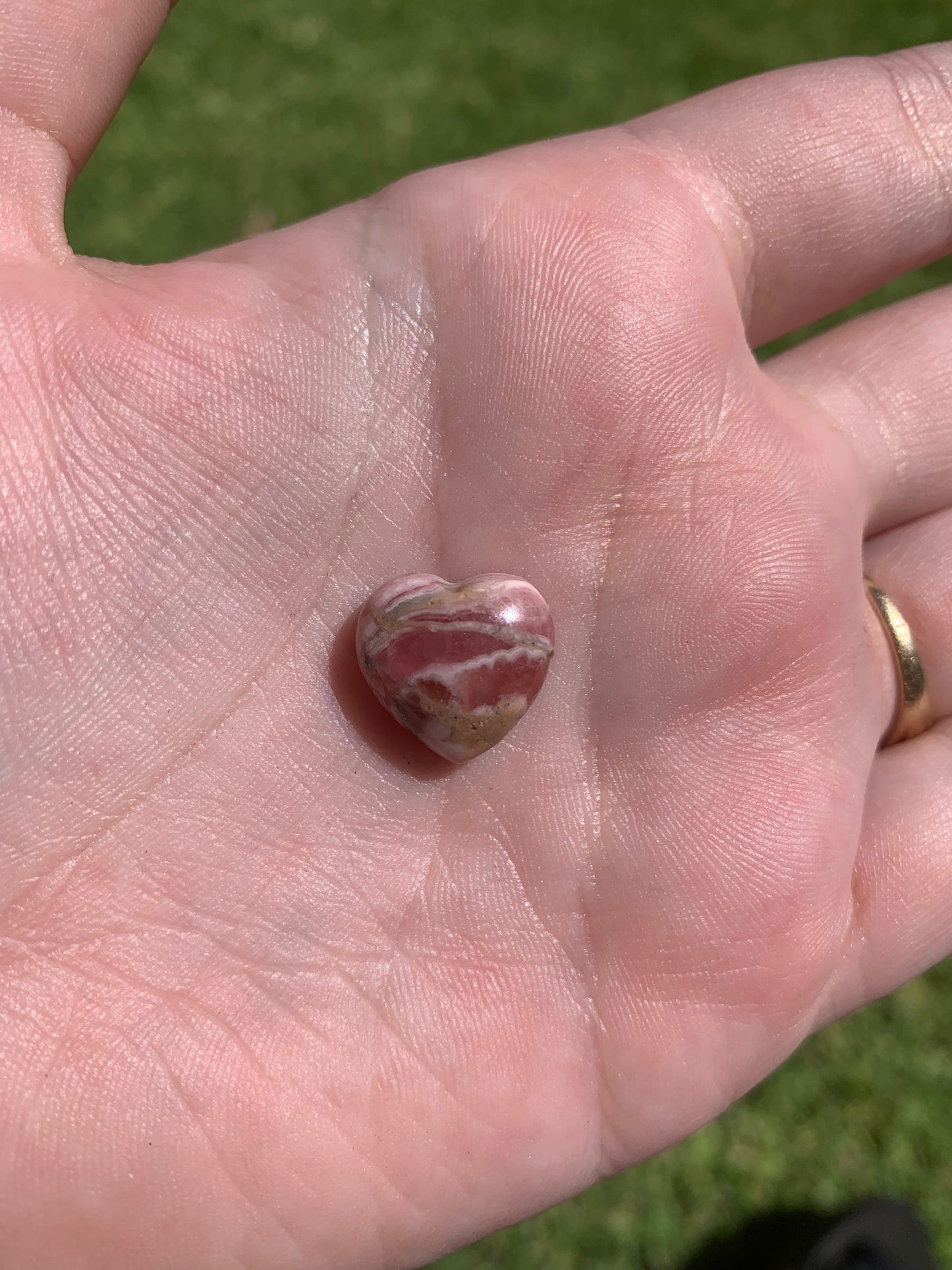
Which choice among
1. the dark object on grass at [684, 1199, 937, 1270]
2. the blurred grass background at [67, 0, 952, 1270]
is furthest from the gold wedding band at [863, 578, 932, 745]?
the dark object on grass at [684, 1199, 937, 1270]

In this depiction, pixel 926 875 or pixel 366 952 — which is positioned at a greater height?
pixel 366 952

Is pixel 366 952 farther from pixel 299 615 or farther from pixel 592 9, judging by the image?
pixel 592 9

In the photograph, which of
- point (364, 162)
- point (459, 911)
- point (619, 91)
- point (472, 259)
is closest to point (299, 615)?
point (459, 911)

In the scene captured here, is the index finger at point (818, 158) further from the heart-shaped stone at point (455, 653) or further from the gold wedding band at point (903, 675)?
the heart-shaped stone at point (455, 653)

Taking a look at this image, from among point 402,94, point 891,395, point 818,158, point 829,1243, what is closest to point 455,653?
point 891,395

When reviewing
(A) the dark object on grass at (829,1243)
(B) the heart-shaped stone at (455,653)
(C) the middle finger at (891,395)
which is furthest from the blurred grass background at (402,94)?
(B) the heart-shaped stone at (455,653)

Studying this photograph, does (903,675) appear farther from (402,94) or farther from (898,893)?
(402,94)

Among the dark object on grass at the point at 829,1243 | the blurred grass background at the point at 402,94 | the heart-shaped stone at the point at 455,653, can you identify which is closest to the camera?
the heart-shaped stone at the point at 455,653
